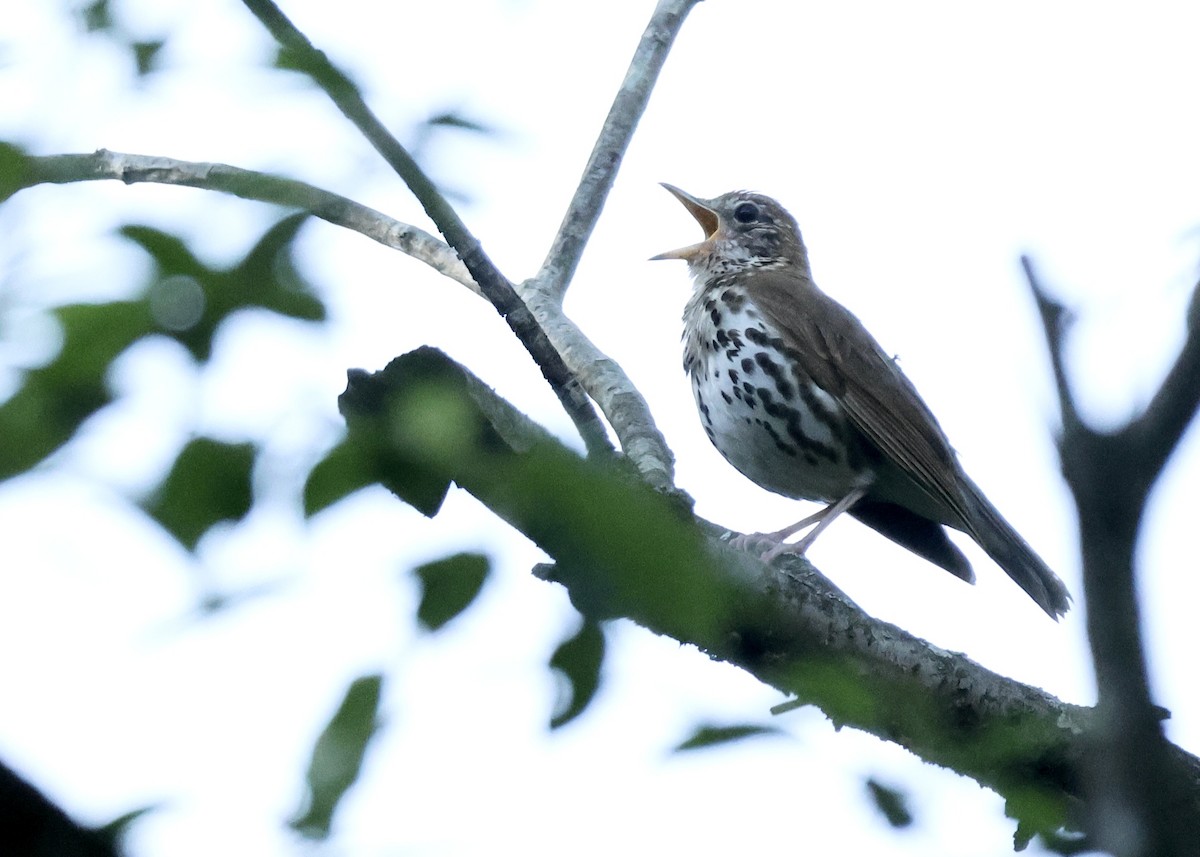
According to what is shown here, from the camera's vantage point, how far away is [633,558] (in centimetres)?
136

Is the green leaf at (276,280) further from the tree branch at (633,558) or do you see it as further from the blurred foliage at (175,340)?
the tree branch at (633,558)

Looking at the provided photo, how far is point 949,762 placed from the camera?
6.41 ft

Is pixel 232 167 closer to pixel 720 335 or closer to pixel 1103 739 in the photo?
pixel 1103 739

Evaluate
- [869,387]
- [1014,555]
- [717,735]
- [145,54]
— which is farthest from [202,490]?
[869,387]

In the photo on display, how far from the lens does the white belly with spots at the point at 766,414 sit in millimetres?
7492

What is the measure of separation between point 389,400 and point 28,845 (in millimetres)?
687

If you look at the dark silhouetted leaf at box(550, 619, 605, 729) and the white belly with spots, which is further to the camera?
the white belly with spots

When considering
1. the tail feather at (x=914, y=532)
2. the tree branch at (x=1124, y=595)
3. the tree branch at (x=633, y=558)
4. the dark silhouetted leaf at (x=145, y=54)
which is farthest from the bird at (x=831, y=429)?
the tree branch at (x=1124, y=595)

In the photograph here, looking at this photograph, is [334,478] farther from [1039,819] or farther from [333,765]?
[1039,819]

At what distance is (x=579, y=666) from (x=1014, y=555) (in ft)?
19.7

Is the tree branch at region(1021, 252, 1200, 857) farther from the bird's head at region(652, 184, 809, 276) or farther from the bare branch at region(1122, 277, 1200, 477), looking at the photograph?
the bird's head at region(652, 184, 809, 276)

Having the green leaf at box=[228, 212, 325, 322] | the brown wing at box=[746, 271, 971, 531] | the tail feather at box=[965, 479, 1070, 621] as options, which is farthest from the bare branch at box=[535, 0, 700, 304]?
the green leaf at box=[228, 212, 325, 322]

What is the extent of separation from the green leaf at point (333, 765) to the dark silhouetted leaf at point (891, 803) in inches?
26.6

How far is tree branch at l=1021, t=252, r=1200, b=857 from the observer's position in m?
1.23
